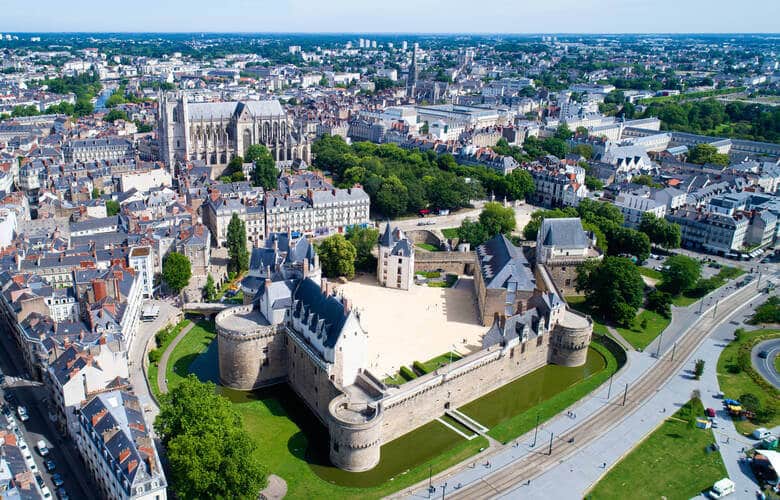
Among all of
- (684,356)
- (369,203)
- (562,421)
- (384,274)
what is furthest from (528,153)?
(562,421)

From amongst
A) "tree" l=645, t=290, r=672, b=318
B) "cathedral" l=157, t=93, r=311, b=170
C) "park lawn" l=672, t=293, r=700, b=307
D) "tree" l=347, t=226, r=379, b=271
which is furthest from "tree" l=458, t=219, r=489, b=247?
"cathedral" l=157, t=93, r=311, b=170

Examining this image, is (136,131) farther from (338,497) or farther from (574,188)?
(338,497)

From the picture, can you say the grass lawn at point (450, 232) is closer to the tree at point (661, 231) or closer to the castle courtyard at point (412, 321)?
the castle courtyard at point (412, 321)

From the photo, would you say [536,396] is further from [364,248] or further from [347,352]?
[364,248]

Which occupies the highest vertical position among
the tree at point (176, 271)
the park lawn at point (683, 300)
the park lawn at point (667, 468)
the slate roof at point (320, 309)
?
the slate roof at point (320, 309)

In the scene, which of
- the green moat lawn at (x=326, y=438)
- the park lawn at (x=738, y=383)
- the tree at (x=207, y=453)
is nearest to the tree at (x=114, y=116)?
the green moat lawn at (x=326, y=438)
